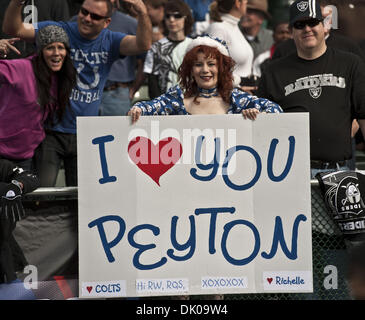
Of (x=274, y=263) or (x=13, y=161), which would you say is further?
(x=13, y=161)

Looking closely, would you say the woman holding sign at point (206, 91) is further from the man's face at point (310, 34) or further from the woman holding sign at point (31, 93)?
the woman holding sign at point (31, 93)

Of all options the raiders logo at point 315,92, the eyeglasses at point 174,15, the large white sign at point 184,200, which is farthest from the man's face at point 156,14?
the large white sign at point 184,200

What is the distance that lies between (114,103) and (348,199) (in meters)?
2.86

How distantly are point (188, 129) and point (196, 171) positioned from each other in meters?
0.28

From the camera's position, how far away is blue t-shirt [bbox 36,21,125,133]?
664 cm

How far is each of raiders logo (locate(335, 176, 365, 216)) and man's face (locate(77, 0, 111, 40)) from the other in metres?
2.46

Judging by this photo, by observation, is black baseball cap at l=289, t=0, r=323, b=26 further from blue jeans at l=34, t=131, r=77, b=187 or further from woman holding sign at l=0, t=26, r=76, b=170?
blue jeans at l=34, t=131, r=77, b=187

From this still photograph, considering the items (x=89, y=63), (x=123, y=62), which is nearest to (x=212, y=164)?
(x=89, y=63)

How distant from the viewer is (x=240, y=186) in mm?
5379

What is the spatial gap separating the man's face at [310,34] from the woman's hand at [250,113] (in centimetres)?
105

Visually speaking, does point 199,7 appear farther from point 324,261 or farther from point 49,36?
point 324,261

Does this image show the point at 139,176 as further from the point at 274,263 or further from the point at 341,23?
the point at 341,23

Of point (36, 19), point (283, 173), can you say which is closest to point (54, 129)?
point (36, 19)
